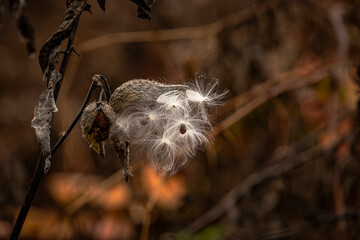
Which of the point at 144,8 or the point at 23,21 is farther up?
the point at 144,8

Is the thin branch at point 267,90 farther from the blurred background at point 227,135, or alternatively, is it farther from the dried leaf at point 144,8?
the dried leaf at point 144,8

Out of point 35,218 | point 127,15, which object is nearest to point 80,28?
point 127,15

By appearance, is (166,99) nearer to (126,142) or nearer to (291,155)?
(126,142)

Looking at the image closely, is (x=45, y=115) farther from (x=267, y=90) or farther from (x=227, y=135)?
(x=267, y=90)

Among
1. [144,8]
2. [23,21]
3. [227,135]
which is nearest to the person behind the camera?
[23,21]

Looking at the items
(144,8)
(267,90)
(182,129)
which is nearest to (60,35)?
(144,8)

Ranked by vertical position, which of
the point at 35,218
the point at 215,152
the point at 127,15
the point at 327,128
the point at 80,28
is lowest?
the point at 35,218

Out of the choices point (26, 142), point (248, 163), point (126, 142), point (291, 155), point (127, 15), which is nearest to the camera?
point (126, 142)

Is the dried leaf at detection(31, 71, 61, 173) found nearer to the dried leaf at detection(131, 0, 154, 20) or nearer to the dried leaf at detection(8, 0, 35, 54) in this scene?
the dried leaf at detection(8, 0, 35, 54)
